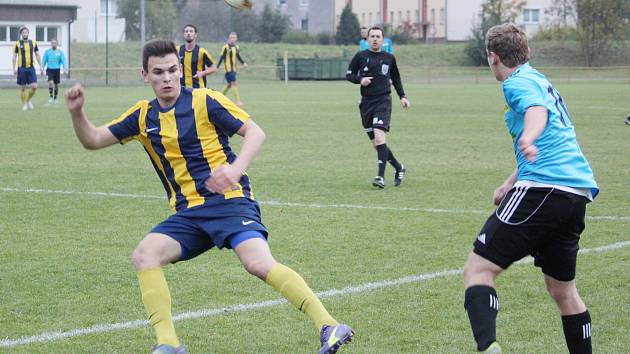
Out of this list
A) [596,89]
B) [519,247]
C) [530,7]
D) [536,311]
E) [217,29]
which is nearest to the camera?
[519,247]

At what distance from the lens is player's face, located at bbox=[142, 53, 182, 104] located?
511 cm

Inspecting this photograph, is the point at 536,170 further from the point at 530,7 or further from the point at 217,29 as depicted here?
the point at 530,7

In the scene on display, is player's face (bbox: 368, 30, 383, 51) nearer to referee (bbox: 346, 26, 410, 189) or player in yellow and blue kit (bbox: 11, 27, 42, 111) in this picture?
referee (bbox: 346, 26, 410, 189)

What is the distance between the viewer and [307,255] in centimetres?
778

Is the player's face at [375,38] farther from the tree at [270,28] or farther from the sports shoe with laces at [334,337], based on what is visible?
the tree at [270,28]

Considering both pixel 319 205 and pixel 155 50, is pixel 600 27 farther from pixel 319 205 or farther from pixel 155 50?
pixel 155 50

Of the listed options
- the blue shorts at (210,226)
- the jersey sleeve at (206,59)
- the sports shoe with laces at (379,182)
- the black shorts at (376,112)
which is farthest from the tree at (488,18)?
the blue shorts at (210,226)

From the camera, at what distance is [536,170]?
181 inches

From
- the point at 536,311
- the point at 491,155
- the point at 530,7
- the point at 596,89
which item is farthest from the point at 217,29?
the point at 536,311

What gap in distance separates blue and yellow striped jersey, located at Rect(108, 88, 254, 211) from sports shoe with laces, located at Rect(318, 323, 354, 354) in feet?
2.77

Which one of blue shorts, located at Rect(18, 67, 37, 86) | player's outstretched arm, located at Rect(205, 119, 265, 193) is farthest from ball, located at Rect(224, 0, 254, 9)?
blue shorts, located at Rect(18, 67, 37, 86)

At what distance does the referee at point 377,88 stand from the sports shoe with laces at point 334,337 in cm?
749

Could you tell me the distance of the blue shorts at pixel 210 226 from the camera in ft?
16.4

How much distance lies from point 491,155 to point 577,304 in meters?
10.8
